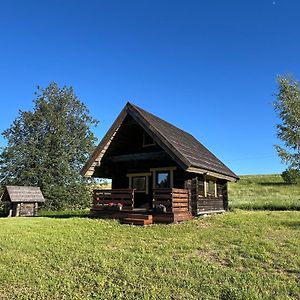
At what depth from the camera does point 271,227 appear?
15180 millimetres

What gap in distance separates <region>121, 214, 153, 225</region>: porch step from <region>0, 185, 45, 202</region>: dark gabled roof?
644 inches

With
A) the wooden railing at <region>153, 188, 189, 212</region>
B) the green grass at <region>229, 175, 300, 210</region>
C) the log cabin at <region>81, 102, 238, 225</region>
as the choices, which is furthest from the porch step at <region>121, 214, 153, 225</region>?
the green grass at <region>229, 175, 300, 210</region>

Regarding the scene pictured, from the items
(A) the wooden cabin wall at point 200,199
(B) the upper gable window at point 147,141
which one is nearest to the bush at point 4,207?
(B) the upper gable window at point 147,141

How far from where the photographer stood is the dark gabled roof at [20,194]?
29.2 m

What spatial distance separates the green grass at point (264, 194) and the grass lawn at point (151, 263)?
16.5 meters

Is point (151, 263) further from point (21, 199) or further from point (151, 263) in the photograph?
point (21, 199)

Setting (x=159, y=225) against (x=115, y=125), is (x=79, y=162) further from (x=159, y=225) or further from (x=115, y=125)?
(x=159, y=225)

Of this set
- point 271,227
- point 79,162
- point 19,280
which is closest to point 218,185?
point 271,227

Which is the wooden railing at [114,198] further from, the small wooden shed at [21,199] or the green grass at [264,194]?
the green grass at [264,194]

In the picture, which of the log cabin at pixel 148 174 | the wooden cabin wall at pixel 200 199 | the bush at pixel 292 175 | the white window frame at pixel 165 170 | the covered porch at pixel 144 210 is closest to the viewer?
the covered porch at pixel 144 210

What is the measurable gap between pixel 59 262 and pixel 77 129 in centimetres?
3239

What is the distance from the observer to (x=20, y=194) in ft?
98.2

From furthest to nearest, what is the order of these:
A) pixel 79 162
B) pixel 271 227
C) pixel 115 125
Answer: pixel 79 162 < pixel 115 125 < pixel 271 227

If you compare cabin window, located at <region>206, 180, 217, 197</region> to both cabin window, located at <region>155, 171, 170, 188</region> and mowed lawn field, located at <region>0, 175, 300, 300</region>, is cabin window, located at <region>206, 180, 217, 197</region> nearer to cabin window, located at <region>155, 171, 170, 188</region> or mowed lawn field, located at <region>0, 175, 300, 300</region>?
cabin window, located at <region>155, 171, 170, 188</region>
